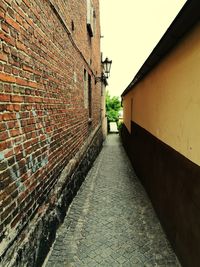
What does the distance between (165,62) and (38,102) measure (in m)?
2.32

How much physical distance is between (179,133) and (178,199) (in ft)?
2.99

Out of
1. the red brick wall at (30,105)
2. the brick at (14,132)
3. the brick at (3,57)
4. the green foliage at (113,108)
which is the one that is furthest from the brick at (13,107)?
the green foliage at (113,108)

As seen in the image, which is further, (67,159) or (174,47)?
(67,159)

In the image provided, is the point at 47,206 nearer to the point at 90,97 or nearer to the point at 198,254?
the point at 198,254

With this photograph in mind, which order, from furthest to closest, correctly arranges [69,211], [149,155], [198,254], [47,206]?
[149,155] < [69,211] < [47,206] < [198,254]

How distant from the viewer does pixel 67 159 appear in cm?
490

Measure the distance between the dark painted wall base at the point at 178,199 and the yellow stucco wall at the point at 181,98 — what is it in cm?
18

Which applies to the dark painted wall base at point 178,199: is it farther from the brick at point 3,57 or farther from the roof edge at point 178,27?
the brick at point 3,57

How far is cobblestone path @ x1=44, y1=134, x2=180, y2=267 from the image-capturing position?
126 inches

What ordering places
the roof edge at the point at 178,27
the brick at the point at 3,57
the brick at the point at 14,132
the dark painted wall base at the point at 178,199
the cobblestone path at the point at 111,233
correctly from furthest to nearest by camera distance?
the cobblestone path at the point at 111,233
the dark painted wall base at the point at 178,199
the brick at the point at 14,132
the roof edge at the point at 178,27
the brick at the point at 3,57

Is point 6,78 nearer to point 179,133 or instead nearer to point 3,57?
point 3,57

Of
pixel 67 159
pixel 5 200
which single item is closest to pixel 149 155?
pixel 67 159

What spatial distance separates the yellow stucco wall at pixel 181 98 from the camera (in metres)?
A: 2.72

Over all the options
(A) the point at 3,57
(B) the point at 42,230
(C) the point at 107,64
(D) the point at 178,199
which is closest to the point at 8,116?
(A) the point at 3,57
